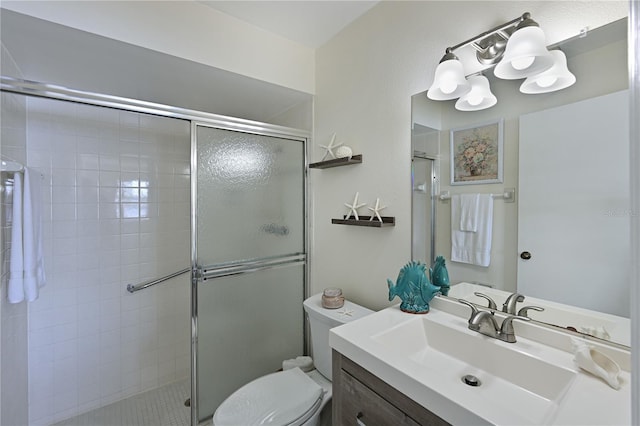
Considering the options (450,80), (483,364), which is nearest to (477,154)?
(450,80)

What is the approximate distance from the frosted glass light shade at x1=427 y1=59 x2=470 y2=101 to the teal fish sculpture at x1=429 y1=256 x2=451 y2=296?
74 cm

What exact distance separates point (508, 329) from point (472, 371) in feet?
0.66

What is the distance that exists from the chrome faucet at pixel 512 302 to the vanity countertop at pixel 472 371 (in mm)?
56

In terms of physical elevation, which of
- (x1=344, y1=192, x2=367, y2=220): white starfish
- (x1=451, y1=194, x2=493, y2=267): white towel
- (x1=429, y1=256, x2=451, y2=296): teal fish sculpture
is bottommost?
(x1=429, y1=256, x2=451, y2=296): teal fish sculpture

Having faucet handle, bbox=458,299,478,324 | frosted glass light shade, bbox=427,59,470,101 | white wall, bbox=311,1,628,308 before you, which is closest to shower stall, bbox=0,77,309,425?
white wall, bbox=311,1,628,308

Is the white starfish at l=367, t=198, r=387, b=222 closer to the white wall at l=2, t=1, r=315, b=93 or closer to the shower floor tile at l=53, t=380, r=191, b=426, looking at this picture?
the white wall at l=2, t=1, r=315, b=93

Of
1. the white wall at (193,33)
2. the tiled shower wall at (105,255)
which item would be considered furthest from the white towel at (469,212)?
the tiled shower wall at (105,255)

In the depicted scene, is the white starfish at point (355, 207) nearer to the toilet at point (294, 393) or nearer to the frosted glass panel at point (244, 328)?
the toilet at point (294, 393)

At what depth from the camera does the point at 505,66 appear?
1.07 m

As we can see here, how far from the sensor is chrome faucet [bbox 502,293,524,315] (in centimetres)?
109

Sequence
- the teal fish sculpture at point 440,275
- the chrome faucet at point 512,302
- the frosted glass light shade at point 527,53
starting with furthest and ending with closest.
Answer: the teal fish sculpture at point 440,275 → the chrome faucet at point 512,302 → the frosted glass light shade at point 527,53

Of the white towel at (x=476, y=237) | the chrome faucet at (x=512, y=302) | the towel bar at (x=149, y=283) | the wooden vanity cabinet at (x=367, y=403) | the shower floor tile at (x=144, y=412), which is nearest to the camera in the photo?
the wooden vanity cabinet at (x=367, y=403)

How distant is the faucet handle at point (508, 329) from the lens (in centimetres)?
103

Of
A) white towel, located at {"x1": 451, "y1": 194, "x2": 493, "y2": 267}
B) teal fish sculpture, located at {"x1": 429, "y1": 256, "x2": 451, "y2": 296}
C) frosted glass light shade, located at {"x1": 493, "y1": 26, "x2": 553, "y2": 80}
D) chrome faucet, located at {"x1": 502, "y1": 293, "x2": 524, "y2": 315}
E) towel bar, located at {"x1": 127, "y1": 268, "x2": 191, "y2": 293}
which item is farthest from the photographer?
towel bar, located at {"x1": 127, "y1": 268, "x2": 191, "y2": 293}
